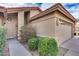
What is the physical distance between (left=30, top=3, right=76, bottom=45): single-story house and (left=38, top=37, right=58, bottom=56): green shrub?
8 cm

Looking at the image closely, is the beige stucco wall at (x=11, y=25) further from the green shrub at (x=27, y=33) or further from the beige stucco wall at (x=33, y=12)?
the beige stucco wall at (x=33, y=12)

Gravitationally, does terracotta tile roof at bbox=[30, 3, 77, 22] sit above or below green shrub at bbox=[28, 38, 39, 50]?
above

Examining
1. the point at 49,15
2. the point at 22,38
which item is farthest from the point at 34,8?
the point at 22,38

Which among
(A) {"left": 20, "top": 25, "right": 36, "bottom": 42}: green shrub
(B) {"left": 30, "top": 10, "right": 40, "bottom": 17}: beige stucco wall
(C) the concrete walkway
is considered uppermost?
(B) {"left": 30, "top": 10, "right": 40, "bottom": 17}: beige stucco wall

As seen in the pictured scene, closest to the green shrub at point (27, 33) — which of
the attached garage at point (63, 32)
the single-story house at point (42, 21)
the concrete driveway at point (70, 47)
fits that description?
the single-story house at point (42, 21)

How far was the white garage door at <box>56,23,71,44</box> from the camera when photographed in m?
2.95

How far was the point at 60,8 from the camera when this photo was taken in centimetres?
292

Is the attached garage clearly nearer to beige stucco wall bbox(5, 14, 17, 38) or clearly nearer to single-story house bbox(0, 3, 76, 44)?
single-story house bbox(0, 3, 76, 44)

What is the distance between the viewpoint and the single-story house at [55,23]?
2.91 metres

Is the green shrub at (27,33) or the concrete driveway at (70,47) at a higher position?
the green shrub at (27,33)

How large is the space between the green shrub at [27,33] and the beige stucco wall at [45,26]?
67mm

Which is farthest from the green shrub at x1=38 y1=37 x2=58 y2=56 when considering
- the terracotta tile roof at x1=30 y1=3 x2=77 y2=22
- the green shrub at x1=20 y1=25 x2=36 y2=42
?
the terracotta tile roof at x1=30 y1=3 x2=77 y2=22

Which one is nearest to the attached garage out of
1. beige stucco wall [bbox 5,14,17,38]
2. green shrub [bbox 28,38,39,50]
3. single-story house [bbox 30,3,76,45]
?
single-story house [bbox 30,3,76,45]

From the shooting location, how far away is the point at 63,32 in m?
2.97
